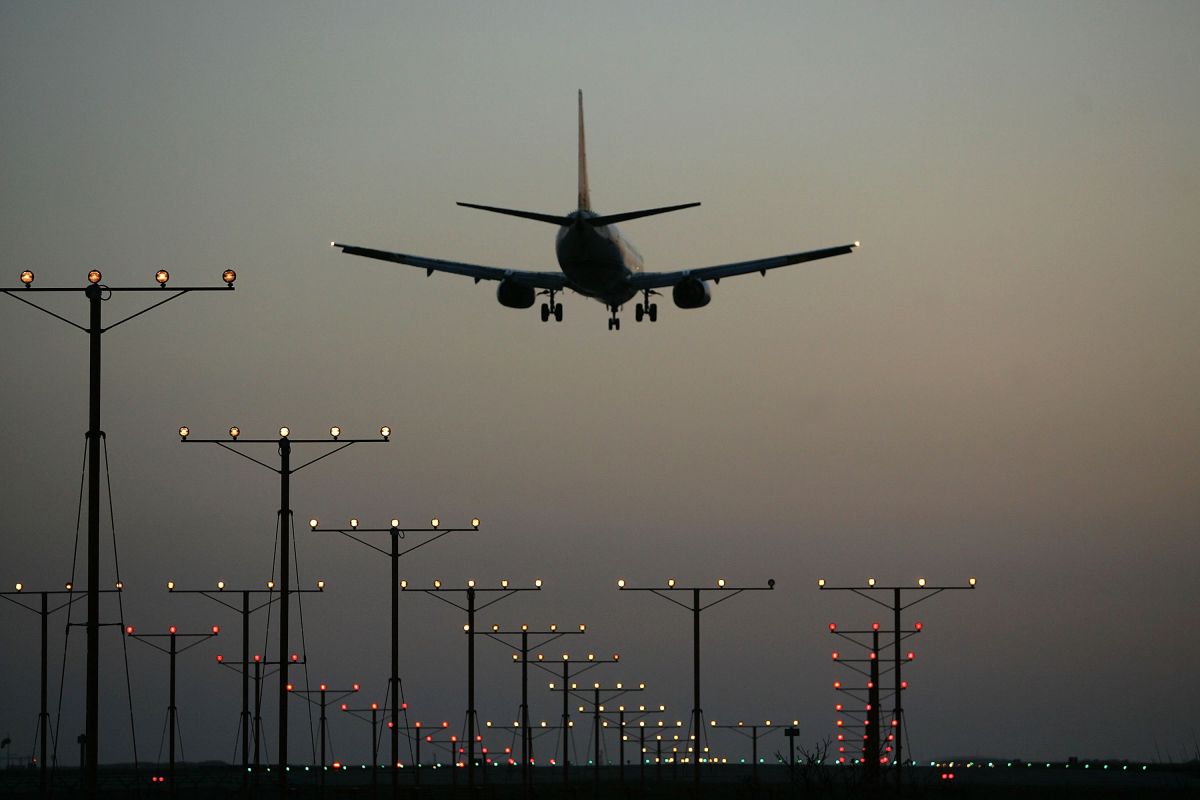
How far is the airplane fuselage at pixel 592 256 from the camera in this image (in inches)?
2960

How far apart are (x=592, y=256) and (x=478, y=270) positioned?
26.3 ft

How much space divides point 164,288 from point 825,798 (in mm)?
28681

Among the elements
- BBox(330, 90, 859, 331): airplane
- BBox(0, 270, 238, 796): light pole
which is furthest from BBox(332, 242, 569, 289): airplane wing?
BBox(0, 270, 238, 796): light pole

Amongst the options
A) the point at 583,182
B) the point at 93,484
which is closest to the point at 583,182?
the point at 583,182

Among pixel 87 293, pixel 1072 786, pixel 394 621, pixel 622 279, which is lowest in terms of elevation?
pixel 1072 786

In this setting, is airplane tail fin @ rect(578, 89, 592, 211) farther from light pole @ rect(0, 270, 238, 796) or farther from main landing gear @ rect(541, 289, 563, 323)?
light pole @ rect(0, 270, 238, 796)

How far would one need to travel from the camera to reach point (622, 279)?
258ft

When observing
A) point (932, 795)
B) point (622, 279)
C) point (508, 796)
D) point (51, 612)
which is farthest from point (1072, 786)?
point (51, 612)

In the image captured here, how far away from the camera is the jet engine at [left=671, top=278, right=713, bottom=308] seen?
7812cm

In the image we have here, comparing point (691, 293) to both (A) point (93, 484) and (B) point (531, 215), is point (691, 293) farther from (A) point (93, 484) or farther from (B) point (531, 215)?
(A) point (93, 484)

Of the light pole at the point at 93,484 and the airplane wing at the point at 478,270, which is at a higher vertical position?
the airplane wing at the point at 478,270

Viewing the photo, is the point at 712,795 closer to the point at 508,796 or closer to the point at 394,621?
the point at 508,796

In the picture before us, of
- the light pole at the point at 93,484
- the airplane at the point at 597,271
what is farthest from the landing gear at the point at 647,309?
the light pole at the point at 93,484

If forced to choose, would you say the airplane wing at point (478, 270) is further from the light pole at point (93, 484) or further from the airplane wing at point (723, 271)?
the light pole at point (93, 484)
